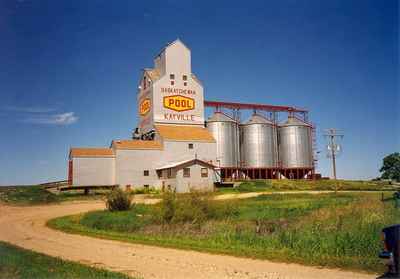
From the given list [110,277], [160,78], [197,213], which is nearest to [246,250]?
[110,277]

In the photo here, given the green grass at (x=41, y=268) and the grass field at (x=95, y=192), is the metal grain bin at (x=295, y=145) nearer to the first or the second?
the grass field at (x=95, y=192)

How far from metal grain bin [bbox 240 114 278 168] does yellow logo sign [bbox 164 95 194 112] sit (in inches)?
521

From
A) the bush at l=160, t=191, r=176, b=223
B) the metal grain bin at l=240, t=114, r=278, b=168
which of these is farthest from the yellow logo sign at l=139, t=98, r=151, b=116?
the bush at l=160, t=191, r=176, b=223

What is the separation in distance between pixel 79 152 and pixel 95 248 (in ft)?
130

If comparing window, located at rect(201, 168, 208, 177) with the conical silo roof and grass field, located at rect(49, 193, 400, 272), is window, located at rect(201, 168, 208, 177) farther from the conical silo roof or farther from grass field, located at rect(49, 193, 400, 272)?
grass field, located at rect(49, 193, 400, 272)

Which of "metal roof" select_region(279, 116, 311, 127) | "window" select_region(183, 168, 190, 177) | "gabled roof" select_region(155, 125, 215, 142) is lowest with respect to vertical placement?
"window" select_region(183, 168, 190, 177)

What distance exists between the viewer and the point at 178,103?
208 ft

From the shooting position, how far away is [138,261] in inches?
530

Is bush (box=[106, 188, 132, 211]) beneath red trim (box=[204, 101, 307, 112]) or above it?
beneath

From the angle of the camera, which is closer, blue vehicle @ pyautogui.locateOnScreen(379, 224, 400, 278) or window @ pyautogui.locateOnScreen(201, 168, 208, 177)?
blue vehicle @ pyautogui.locateOnScreen(379, 224, 400, 278)

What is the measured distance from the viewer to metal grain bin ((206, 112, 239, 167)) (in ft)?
223

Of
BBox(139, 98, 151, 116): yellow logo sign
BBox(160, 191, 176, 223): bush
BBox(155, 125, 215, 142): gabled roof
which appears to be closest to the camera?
BBox(160, 191, 176, 223): bush

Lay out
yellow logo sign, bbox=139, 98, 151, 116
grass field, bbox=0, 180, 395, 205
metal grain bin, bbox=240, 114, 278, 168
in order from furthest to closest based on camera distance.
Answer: metal grain bin, bbox=240, 114, 278, 168, yellow logo sign, bbox=139, 98, 151, 116, grass field, bbox=0, 180, 395, 205

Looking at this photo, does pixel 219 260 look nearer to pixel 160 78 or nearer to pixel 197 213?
pixel 197 213
